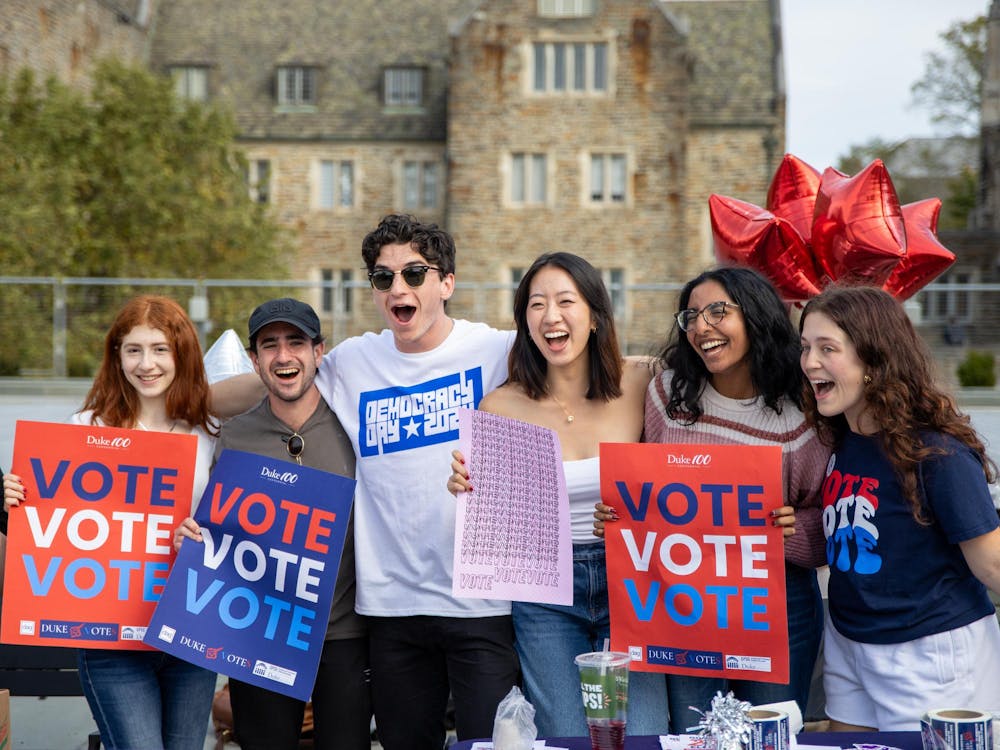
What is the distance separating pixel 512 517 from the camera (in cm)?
334

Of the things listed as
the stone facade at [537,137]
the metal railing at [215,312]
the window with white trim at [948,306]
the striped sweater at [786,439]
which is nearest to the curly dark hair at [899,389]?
the striped sweater at [786,439]

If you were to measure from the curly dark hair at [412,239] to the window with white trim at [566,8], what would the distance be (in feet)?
94.0

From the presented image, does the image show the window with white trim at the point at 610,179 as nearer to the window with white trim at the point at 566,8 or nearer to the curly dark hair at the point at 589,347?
the window with white trim at the point at 566,8

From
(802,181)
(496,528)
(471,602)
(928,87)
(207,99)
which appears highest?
(928,87)

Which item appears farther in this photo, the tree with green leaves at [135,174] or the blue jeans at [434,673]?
the tree with green leaves at [135,174]

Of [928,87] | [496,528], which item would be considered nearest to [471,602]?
[496,528]

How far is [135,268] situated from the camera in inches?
950

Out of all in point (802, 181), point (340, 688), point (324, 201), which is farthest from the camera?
point (324, 201)

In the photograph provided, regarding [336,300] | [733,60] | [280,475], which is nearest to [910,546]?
[280,475]

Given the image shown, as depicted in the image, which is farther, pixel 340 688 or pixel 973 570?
pixel 340 688

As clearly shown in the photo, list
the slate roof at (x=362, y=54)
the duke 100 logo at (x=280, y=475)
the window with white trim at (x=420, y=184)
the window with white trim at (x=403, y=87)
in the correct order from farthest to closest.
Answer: the window with white trim at (x=403, y=87)
the window with white trim at (x=420, y=184)
the slate roof at (x=362, y=54)
the duke 100 logo at (x=280, y=475)

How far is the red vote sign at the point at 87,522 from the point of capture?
11.5 ft

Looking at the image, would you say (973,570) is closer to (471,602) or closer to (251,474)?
(471,602)

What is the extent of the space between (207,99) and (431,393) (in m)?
32.5
